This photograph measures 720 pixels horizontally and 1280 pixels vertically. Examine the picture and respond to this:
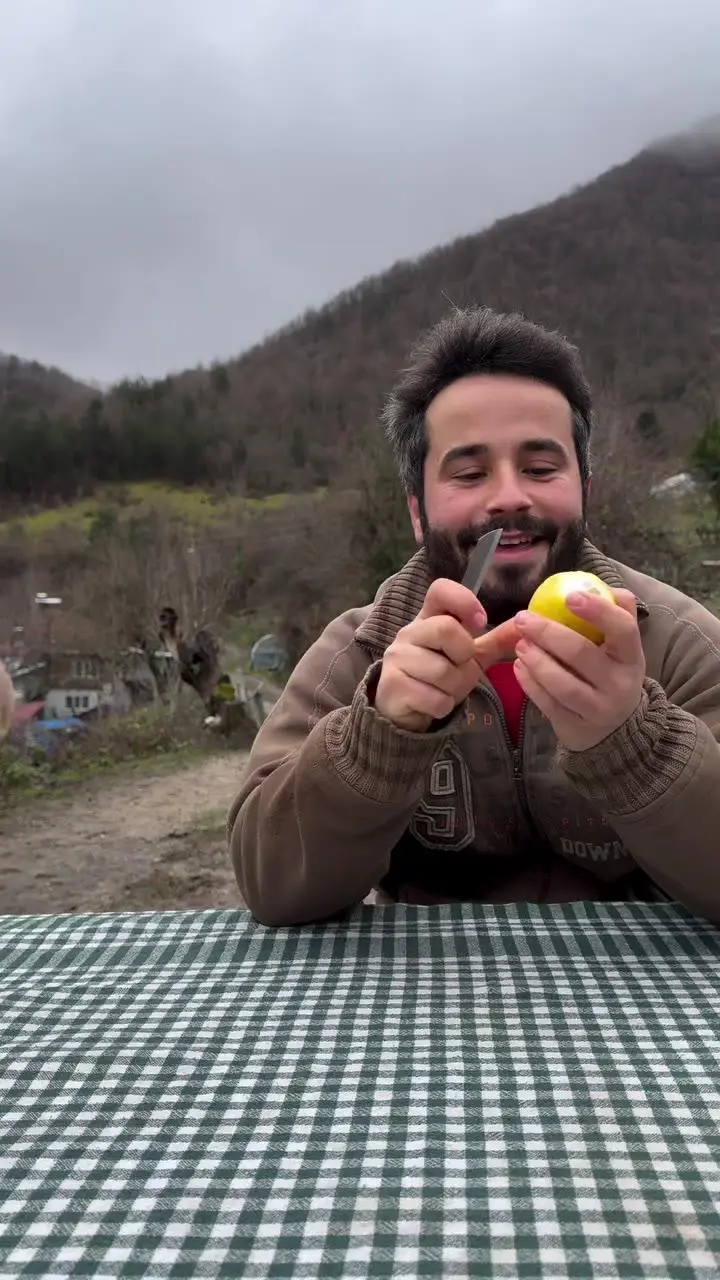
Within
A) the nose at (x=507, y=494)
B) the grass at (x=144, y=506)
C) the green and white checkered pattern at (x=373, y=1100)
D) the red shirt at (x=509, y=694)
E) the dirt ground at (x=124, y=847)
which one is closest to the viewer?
the green and white checkered pattern at (x=373, y=1100)

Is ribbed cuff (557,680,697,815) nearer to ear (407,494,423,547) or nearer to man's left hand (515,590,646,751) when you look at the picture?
man's left hand (515,590,646,751)

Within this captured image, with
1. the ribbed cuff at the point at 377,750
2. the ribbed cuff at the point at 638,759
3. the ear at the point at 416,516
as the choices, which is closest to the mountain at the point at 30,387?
the ear at the point at 416,516

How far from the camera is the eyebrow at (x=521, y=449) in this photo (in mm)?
1479

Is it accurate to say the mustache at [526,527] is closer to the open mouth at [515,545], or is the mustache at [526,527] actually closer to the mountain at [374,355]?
the open mouth at [515,545]

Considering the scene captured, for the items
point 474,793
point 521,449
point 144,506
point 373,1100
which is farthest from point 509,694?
point 144,506

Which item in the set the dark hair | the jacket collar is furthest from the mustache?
the dark hair

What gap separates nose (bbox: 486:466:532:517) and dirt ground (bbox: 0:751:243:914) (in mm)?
4331

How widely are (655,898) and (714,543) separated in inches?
499

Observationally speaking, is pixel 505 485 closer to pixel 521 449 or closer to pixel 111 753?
pixel 521 449

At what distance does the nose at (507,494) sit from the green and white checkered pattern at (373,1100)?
1.94 ft

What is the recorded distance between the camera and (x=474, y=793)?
1516 millimetres

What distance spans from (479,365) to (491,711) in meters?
0.58

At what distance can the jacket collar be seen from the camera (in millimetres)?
1501

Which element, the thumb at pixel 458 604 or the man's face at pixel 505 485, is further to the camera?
the man's face at pixel 505 485
